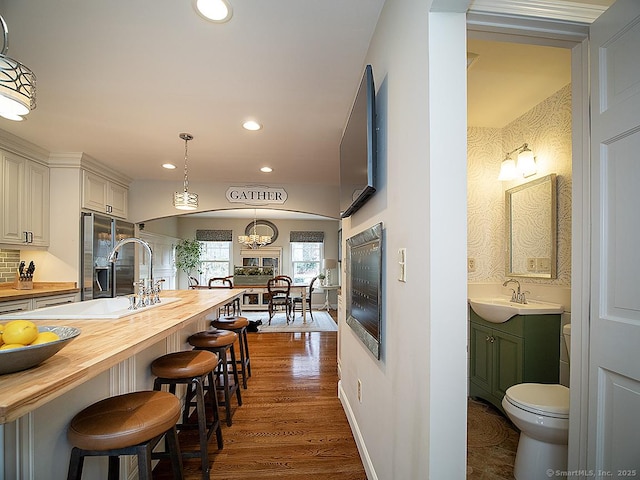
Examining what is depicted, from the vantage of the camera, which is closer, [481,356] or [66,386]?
[66,386]

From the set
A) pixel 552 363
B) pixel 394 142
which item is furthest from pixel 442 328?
pixel 552 363

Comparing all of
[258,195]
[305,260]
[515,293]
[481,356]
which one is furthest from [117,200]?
[305,260]

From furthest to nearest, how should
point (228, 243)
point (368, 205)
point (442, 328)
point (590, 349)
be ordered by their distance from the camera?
point (228, 243) → point (368, 205) → point (590, 349) → point (442, 328)

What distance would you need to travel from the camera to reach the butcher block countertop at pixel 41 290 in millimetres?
3129

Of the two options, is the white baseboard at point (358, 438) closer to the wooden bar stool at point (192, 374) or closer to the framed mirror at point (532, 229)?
the wooden bar stool at point (192, 374)

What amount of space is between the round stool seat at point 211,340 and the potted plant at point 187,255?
622cm

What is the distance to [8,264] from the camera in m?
3.71

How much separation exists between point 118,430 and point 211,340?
1359 mm

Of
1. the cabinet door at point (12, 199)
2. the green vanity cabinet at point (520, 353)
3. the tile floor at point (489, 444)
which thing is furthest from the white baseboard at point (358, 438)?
the cabinet door at point (12, 199)

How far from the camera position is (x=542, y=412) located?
1.53 m

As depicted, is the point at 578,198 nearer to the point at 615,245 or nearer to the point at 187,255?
the point at 615,245

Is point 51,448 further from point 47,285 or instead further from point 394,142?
point 47,285

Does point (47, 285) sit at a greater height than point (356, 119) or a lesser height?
lesser

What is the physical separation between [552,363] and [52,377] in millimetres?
2699
